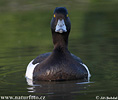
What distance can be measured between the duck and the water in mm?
245

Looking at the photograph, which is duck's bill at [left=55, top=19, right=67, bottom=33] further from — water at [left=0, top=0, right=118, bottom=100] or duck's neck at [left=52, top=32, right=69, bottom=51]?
water at [left=0, top=0, right=118, bottom=100]

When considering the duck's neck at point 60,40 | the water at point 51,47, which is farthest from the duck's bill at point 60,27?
the water at point 51,47

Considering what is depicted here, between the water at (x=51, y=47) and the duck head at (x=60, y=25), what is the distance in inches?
58.6

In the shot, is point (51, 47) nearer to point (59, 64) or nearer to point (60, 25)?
point (59, 64)

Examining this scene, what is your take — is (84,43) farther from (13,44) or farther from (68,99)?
(68,99)

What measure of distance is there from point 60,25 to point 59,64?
1169mm

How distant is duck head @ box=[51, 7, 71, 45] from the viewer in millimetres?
11117

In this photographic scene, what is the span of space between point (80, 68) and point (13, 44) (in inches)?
295

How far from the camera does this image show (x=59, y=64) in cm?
1138

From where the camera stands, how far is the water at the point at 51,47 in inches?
410

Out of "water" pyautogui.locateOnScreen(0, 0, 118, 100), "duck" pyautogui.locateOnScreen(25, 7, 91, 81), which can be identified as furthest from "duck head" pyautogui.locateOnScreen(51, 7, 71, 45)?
"water" pyautogui.locateOnScreen(0, 0, 118, 100)

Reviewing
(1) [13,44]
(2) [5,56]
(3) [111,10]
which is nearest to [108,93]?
(2) [5,56]

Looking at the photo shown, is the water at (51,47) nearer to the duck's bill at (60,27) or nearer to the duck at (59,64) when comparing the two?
the duck at (59,64)

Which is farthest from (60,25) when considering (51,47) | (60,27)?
(51,47)
